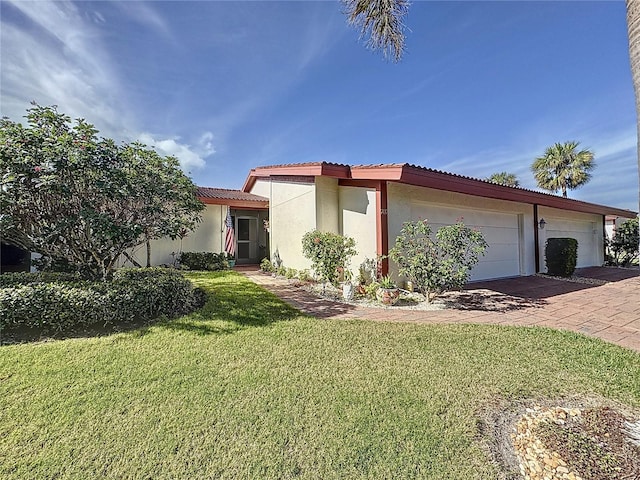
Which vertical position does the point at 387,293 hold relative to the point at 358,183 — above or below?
below

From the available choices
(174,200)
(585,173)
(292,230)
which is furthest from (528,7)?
(585,173)

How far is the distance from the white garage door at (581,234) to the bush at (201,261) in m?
17.0

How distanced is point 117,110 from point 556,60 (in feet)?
48.0

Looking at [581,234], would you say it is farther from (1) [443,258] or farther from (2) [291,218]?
(2) [291,218]

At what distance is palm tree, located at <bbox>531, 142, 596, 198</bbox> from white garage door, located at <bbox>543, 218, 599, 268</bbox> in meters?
7.00

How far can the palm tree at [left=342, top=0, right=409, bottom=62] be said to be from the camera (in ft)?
22.4

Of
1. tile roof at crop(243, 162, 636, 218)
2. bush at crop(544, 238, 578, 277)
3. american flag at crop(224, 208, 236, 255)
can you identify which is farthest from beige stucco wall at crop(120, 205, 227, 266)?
bush at crop(544, 238, 578, 277)

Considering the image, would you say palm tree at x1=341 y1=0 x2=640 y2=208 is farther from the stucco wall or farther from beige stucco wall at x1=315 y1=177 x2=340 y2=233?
the stucco wall

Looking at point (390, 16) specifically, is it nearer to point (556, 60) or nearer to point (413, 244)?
point (413, 244)

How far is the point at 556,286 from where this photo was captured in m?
10.9

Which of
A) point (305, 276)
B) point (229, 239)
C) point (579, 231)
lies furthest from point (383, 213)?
point (579, 231)

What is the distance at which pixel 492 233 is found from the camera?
12352 millimetres

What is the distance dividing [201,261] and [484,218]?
13.2 m

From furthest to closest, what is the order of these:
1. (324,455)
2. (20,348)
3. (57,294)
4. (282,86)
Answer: (282,86) → (57,294) → (20,348) → (324,455)
